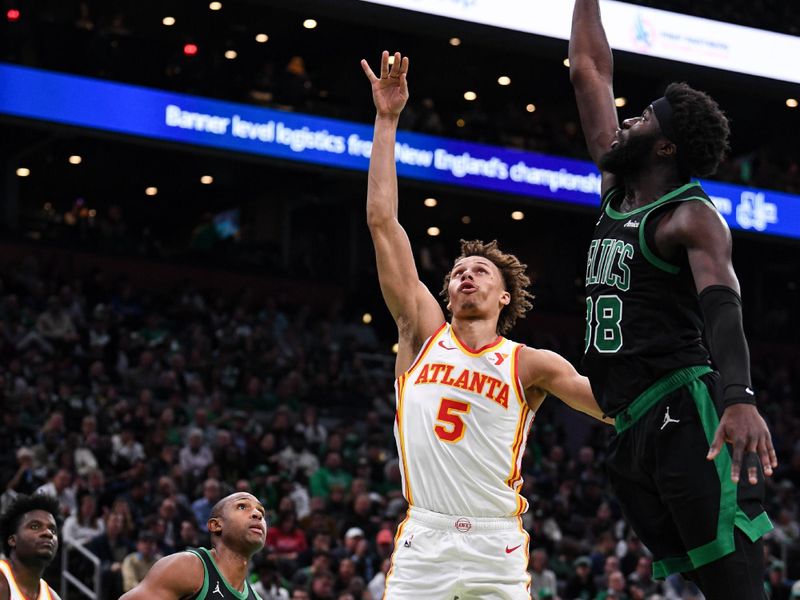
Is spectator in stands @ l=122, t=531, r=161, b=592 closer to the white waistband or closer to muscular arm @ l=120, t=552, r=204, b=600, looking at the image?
muscular arm @ l=120, t=552, r=204, b=600

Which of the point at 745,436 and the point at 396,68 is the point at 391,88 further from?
the point at 745,436

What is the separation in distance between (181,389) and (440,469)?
13.1 m

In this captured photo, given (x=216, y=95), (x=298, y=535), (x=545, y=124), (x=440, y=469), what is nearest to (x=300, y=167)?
(x=216, y=95)

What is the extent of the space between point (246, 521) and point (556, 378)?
2.17 metres

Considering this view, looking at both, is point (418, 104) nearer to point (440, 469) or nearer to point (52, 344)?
point (52, 344)

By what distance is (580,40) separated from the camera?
535 cm

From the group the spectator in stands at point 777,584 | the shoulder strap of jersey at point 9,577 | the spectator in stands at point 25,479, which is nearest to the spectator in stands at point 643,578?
the spectator in stands at point 777,584

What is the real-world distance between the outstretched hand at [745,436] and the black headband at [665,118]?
1.03 m

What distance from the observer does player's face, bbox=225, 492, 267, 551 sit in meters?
7.16

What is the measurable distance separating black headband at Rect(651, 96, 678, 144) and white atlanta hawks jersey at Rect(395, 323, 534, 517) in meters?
1.69

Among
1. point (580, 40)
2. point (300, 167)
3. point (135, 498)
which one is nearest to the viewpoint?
point (580, 40)

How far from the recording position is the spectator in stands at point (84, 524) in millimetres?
13656

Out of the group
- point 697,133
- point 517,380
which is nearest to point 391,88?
point 517,380

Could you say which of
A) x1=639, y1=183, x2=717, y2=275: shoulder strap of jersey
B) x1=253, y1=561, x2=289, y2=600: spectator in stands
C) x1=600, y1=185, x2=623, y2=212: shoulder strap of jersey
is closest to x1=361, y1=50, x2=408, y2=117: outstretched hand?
x1=600, y1=185, x2=623, y2=212: shoulder strap of jersey
